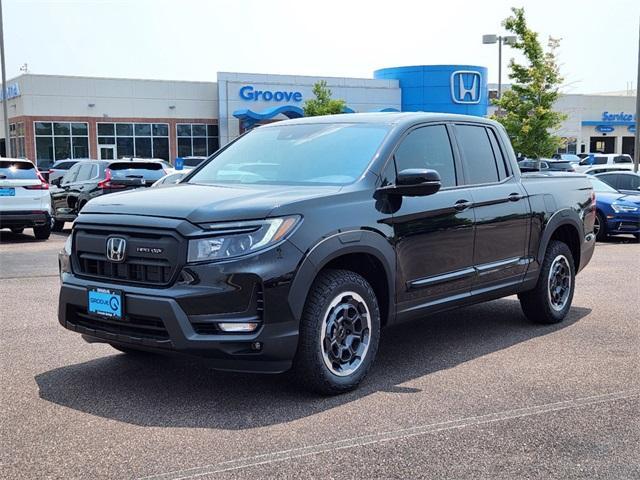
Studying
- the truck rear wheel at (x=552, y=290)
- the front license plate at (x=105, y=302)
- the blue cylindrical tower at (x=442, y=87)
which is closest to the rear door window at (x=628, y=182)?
the truck rear wheel at (x=552, y=290)

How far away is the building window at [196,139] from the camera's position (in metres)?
49.1

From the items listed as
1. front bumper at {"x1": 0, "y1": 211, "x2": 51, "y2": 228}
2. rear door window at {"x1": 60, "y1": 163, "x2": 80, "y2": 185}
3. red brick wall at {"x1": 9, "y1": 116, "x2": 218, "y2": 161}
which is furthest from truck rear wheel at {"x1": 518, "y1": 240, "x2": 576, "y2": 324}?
red brick wall at {"x1": 9, "y1": 116, "x2": 218, "y2": 161}

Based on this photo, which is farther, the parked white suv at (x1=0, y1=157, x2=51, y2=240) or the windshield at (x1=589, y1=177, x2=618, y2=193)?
the windshield at (x1=589, y1=177, x2=618, y2=193)

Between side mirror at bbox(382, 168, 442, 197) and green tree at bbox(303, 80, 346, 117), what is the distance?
40.0m

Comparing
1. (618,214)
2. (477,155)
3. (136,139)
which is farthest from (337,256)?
(136,139)

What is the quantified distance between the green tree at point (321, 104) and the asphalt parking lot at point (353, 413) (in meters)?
39.3

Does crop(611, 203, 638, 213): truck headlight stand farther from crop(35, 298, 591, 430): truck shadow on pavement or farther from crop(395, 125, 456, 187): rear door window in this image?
crop(395, 125, 456, 187): rear door window

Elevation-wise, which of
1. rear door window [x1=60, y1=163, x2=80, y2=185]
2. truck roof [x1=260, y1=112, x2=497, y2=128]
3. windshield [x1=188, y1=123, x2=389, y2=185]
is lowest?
rear door window [x1=60, y1=163, x2=80, y2=185]

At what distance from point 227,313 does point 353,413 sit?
3.23 ft

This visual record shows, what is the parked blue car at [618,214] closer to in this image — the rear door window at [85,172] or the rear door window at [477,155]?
the rear door window at [477,155]

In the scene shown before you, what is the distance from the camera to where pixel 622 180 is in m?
18.3

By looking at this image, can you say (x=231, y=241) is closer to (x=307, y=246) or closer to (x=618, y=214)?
(x=307, y=246)

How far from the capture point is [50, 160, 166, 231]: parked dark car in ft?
56.5

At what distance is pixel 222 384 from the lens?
213 inches
